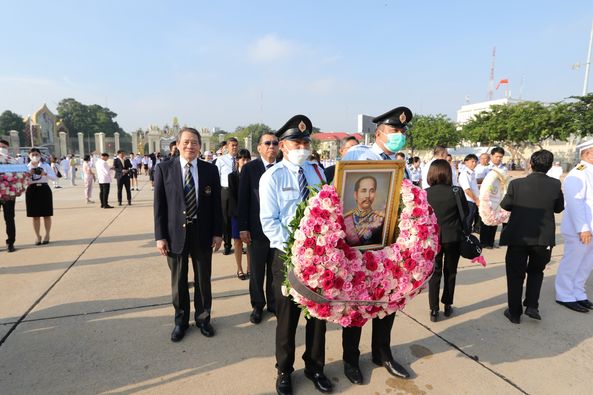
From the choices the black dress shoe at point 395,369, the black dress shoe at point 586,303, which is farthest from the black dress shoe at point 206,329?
the black dress shoe at point 586,303

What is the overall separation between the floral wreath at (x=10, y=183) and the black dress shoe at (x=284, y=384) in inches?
224

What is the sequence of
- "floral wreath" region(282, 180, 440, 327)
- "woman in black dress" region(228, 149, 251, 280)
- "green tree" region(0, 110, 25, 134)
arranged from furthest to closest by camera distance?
"green tree" region(0, 110, 25, 134)
"woman in black dress" region(228, 149, 251, 280)
"floral wreath" region(282, 180, 440, 327)

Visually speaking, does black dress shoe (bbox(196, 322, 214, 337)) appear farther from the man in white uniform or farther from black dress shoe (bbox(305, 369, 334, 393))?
the man in white uniform

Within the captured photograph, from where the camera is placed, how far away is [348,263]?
2.23m

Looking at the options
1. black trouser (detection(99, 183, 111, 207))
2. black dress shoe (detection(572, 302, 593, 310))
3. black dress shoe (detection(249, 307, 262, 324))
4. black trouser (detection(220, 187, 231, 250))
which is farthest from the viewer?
black trouser (detection(99, 183, 111, 207))

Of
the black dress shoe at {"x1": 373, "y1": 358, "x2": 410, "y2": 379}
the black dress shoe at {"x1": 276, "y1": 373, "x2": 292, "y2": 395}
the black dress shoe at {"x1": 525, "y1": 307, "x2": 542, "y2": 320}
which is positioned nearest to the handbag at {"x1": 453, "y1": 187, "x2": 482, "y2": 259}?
the black dress shoe at {"x1": 525, "y1": 307, "x2": 542, "y2": 320}

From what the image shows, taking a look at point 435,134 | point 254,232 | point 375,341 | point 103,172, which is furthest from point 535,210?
point 435,134

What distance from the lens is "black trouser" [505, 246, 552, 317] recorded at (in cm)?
376

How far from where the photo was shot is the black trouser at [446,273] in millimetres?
3740

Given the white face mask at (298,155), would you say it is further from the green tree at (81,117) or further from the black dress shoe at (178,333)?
the green tree at (81,117)

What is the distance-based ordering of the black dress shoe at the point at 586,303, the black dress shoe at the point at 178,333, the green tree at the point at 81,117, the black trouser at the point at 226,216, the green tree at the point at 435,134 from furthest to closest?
1. the green tree at the point at 81,117
2. the green tree at the point at 435,134
3. the black trouser at the point at 226,216
4. the black dress shoe at the point at 586,303
5. the black dress shoe at the point at 178,333

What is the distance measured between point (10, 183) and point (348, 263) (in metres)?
6.29

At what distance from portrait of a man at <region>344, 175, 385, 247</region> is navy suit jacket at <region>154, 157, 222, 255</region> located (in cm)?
171

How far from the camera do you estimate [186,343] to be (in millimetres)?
3260
